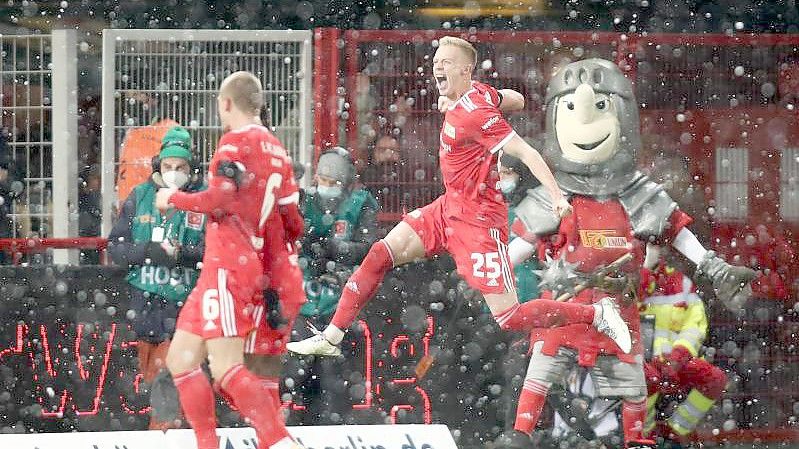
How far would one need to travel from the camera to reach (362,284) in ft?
26.7

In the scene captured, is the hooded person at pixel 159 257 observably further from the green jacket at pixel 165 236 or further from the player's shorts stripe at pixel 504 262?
the player's shorts stripe at pixel 504 262

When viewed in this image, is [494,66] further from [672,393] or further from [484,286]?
[672,393]

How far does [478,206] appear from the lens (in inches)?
314

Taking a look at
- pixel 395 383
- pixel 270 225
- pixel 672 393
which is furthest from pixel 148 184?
pixel 672 393

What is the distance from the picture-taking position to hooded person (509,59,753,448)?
827cm

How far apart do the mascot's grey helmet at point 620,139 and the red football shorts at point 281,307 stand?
1.69 metres

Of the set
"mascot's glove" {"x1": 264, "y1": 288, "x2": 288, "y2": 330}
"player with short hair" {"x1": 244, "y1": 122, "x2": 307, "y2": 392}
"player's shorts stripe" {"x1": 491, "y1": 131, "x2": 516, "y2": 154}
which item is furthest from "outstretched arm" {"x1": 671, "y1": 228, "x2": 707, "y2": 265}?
"mascot's glove" {"x1": 264, "y1": 288, "x2": 288, "y2": 330}

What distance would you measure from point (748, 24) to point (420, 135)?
2.12 m

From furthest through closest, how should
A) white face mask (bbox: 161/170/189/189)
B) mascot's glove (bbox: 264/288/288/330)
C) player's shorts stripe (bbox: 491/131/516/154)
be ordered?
white face mask (bbox: 161/170/189/189) → player's shorts stripe (bbox: 491/131/516/154) → mascot's glove (bbox: 264/288/288/330)

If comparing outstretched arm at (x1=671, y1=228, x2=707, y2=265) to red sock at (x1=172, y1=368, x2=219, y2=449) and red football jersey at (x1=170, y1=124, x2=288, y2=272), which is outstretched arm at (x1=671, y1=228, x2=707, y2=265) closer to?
red football jersey at (x1=170, y1=124, x2=288, y2=272)

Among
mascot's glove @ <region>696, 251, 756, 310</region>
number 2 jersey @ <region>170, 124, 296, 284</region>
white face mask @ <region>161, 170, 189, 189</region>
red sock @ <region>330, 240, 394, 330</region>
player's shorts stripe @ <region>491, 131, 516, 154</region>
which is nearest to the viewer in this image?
number 2 jersey @ <region>170, 124, 296, 284</region>

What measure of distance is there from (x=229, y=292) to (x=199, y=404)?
1.81ft

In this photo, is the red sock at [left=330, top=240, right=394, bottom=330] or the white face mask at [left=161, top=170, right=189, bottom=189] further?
the white face mask at [left=161, top=170, right=189, bottom=189]

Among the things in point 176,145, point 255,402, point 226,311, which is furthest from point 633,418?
point 176,145
